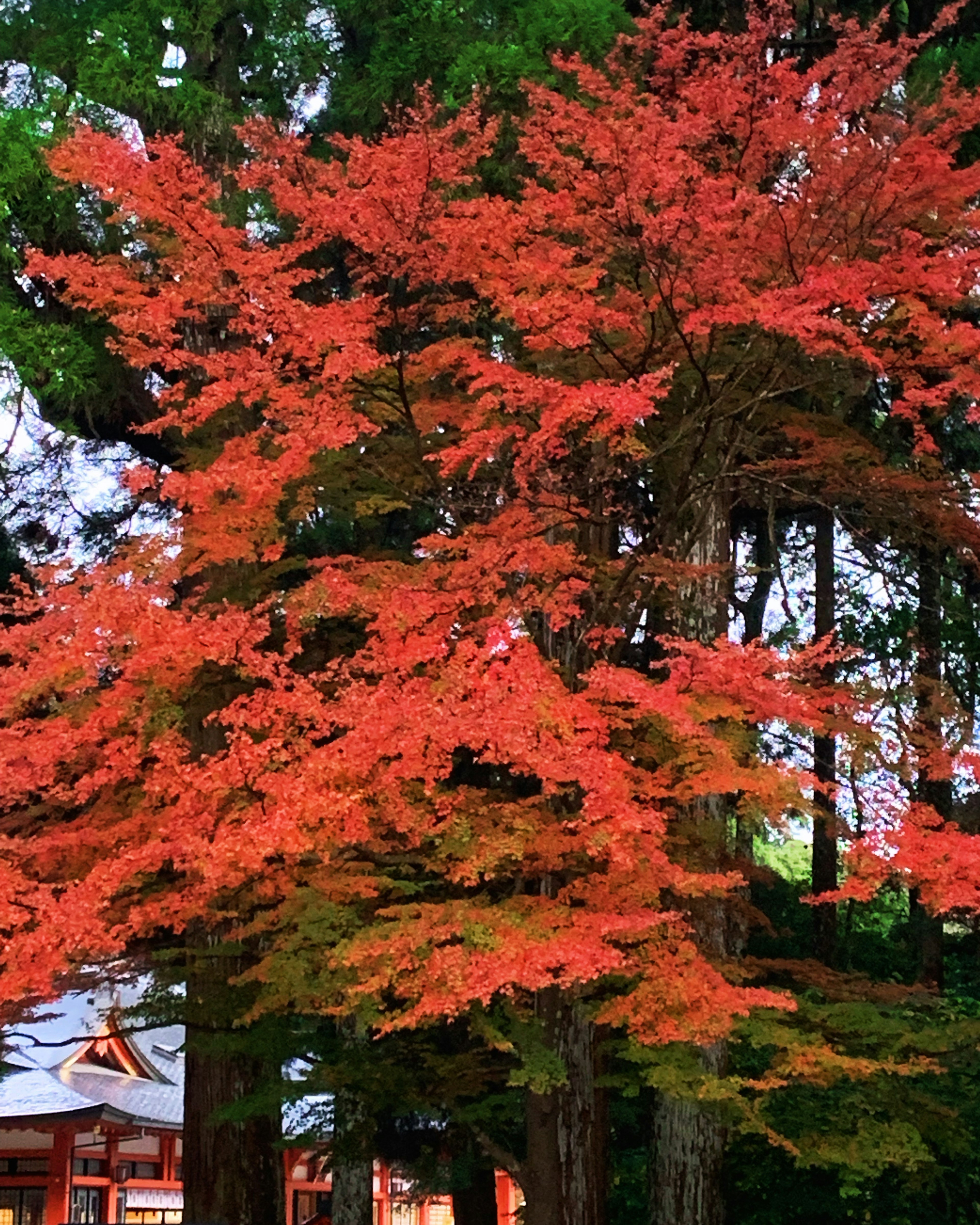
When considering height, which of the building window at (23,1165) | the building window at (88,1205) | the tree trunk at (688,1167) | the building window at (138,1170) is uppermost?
the tree trunk at (688,1167)

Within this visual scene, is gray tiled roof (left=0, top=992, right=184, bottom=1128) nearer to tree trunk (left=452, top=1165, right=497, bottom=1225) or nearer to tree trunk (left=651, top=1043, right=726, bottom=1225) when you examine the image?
tree trunk (left=452, top=1165, right=497, bottom=1225)

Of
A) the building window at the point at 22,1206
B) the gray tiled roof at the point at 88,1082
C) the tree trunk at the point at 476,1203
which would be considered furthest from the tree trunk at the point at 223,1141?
the building window at the point at 22,1206

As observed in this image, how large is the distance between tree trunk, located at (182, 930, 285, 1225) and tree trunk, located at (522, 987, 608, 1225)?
2.41 m

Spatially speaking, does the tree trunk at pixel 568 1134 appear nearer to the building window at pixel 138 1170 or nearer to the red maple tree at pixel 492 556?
the red maple tree at pixel 492 556

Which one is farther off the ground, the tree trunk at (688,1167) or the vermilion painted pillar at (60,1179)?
the tree trunk at (688,1167)

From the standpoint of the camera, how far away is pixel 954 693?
11.4 m

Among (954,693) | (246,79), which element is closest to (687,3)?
(246,79)

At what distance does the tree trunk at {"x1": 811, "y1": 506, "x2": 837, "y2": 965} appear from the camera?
13664 mm

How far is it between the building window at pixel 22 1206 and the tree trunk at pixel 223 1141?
6.66 meters

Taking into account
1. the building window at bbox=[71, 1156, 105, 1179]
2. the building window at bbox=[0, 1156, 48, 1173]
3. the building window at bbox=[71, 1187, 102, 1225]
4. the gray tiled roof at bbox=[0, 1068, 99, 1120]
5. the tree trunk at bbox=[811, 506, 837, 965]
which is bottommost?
the building window at bbox=[71, 1187, 102, 1225]

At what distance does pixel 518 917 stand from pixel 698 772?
4.26 ft

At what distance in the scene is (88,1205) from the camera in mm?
16469

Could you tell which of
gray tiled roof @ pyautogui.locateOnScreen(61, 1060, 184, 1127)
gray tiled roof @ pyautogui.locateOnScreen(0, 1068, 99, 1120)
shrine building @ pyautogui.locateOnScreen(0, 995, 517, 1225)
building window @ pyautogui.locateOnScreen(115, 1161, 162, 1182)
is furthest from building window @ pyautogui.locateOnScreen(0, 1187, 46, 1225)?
building window @ pyautogui.locateOnScreen(115, 1161, 162, 1182)

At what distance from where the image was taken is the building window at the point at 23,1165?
15.4 m
